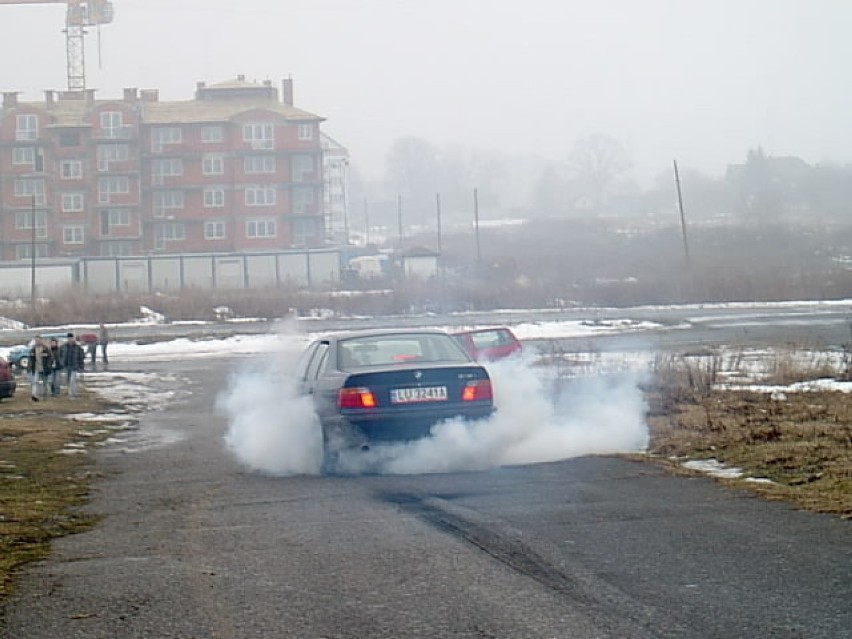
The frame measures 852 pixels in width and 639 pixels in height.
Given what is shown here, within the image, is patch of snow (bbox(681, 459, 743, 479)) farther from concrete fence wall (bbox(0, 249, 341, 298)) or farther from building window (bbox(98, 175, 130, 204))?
building window (bbox(98, 175, 130, 204))

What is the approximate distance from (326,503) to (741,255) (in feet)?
260

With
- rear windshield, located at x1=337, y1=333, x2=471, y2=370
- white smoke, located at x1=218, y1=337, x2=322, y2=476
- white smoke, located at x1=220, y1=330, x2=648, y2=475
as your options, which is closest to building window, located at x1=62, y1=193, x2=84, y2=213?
white smoke, located at x1=220, y1=330, x2=648, y2=475

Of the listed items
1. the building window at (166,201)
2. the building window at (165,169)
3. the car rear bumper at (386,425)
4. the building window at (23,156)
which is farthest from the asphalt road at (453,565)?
the building window at (23,156)

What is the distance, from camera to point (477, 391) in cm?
1244

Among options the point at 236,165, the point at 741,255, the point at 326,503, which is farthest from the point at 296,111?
the point at 326,503

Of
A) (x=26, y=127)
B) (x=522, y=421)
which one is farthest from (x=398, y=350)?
(x=26, y=127)

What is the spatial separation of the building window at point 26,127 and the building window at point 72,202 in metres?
5.27

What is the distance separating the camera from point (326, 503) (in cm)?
1018

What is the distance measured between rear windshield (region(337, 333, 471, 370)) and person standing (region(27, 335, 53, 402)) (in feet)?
52.4

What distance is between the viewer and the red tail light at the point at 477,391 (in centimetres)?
1239

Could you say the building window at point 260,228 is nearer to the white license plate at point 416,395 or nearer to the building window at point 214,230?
the building window at point 214,230

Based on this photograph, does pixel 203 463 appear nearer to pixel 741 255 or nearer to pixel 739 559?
pixel 739 559

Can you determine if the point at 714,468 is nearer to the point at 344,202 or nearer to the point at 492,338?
the point at 492,338

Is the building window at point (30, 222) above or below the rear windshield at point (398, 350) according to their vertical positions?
above
